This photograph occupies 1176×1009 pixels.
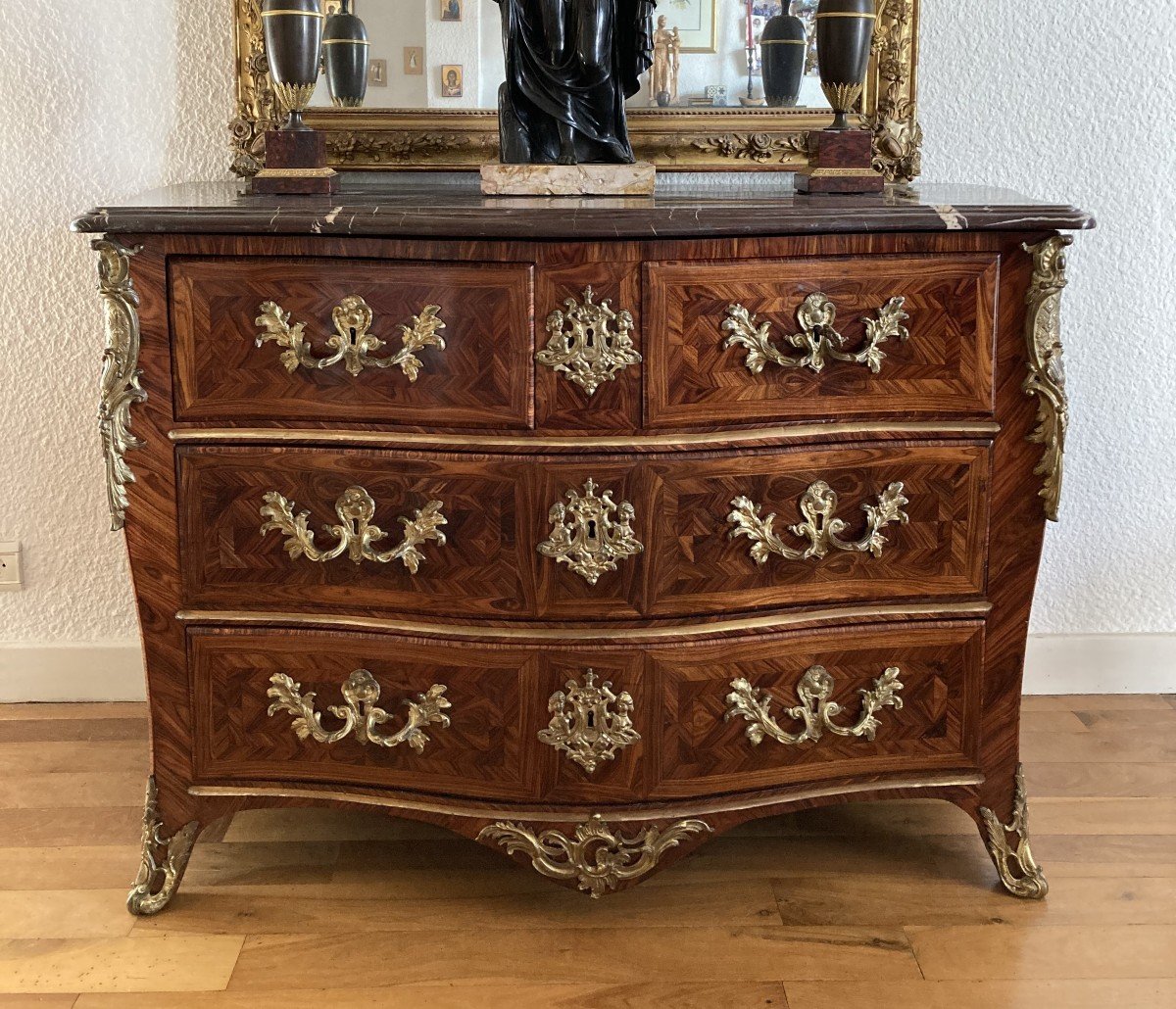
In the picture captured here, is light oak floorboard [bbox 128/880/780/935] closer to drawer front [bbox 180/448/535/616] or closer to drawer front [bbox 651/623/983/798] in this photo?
drawer front [bbox 651/623/983/798]

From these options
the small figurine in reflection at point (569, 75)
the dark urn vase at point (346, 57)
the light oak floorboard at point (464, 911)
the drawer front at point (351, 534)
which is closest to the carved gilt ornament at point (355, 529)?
the drawer front at point (351, 534)

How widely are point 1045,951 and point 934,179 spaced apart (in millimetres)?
1412

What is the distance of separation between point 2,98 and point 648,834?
179 cm

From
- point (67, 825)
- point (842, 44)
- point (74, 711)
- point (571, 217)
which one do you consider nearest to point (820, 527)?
point (571, 217)

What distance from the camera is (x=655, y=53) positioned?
228cm

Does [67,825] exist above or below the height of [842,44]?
below

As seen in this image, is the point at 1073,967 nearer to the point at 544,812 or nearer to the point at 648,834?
the point at 648,834

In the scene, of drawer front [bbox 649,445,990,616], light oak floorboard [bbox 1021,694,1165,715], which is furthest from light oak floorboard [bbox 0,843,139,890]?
light oak floorboard [bbox 1021,694,1165,715]

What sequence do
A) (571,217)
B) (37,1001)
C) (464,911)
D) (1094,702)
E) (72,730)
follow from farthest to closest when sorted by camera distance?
(1094,702) < (72,730) < (464,911) < (37,1001) < (571,217)

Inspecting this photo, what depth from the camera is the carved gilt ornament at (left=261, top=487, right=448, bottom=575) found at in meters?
1.75

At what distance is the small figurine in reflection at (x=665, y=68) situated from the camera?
2268 mm

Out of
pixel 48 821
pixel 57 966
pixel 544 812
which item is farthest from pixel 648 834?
pixel 48 821

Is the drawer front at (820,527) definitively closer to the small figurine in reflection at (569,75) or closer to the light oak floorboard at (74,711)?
the small figurine in reflection at (569,75)

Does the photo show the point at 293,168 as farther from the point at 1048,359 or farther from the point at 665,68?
Answer: the point at 1048,359
